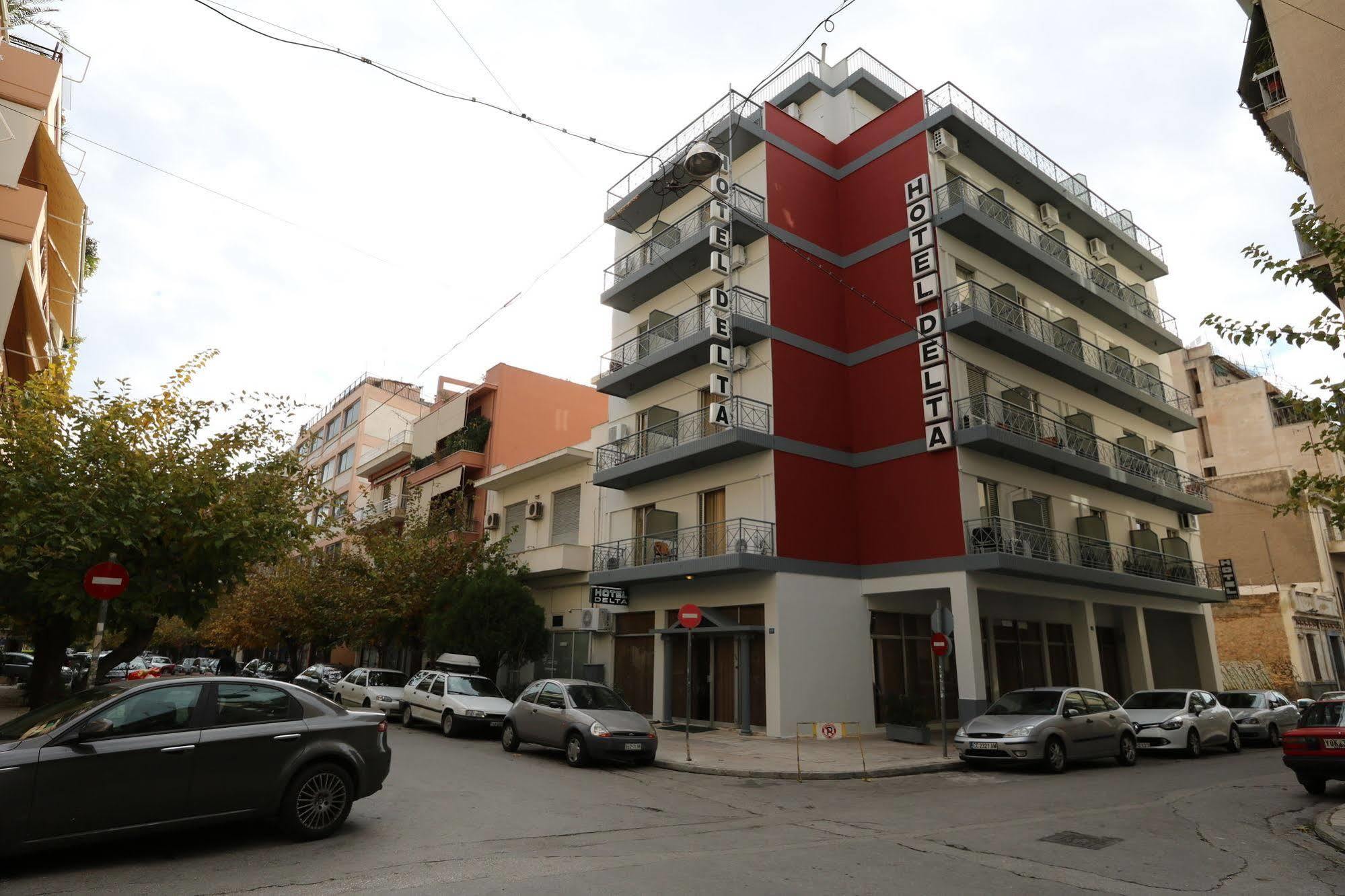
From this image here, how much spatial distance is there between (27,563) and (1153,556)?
96.2ft

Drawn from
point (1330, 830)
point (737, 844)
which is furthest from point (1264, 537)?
point (737, 844)

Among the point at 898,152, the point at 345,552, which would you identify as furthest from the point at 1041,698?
the point at 345,552

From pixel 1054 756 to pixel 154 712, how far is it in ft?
45.8

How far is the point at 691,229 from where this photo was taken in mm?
24203

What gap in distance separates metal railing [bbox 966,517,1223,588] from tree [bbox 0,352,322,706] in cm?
1547

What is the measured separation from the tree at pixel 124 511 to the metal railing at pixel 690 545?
9.37 m

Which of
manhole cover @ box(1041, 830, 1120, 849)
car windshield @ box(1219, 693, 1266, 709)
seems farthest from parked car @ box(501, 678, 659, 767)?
car windshield @ box(1219, 693, 1266, 709)

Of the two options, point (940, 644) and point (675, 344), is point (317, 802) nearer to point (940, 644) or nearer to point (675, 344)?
point (940, 644)

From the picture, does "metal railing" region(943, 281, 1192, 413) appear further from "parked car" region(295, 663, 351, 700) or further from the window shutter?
"parked car" region(295, 663, 351, 700)

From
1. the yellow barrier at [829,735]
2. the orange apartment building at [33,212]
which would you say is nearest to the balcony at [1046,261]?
the yellow barrier at [829,735]

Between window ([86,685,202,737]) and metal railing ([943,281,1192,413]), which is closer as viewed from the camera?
window ([86,685,202,737])

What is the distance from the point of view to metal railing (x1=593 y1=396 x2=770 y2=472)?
20.5 meters

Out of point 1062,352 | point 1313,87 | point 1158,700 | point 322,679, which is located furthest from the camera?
point 322,679

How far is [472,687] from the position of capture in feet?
63.4
